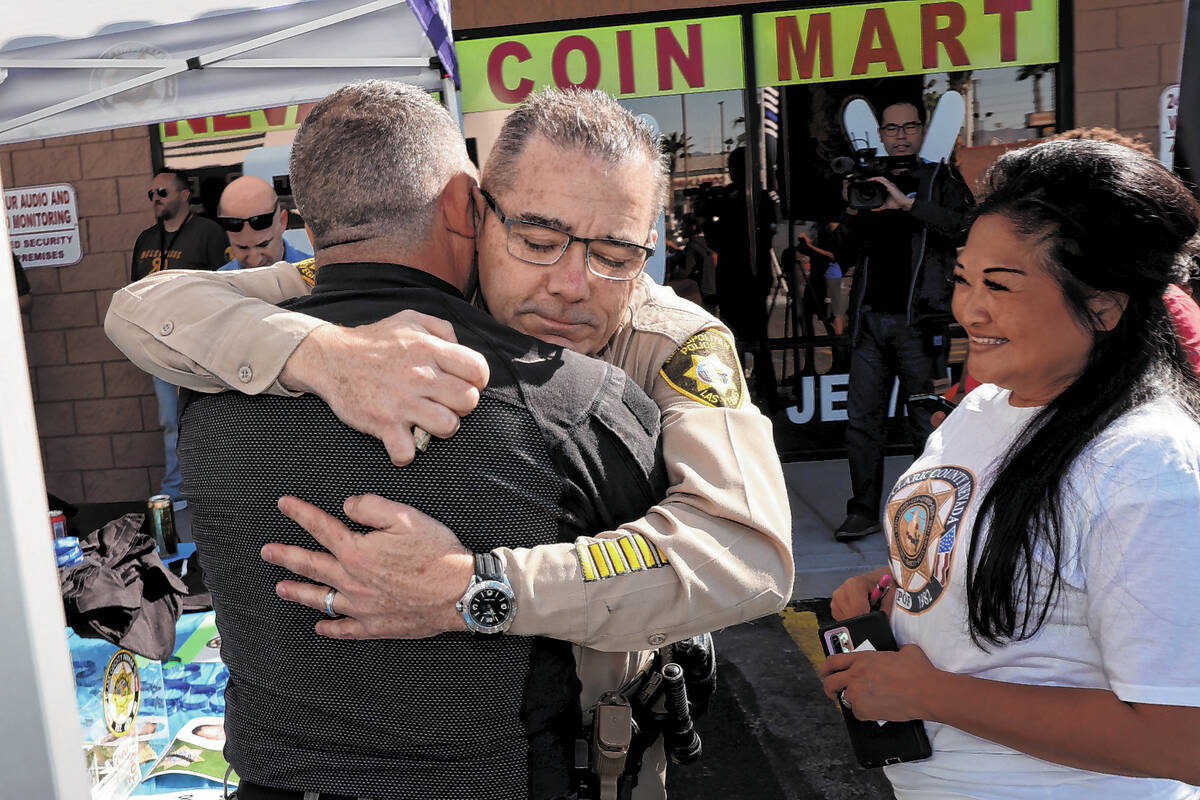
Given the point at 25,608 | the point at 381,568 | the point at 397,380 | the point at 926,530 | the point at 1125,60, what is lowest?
the point at 926,530

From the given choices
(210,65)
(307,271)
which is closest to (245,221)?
(210,65)

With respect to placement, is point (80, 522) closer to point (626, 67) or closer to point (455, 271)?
point (626, 67)

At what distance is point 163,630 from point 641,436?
5.93ft

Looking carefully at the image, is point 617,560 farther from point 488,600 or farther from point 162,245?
point 162,245

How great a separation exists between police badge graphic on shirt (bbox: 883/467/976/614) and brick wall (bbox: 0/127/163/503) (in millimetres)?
6399

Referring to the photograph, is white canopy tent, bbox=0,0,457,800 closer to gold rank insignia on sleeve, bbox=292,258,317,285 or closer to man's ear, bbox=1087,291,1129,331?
gold rank insignia on sleeve, bbox=292,258,317,285

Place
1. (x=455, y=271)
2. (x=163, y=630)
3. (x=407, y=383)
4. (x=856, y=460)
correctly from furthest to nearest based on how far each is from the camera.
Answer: (x=856, y=460) → (x=163, y=630) → (x=455, y=271) → (x=407, y=383)

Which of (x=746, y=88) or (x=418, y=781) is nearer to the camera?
(x=418, y=781)

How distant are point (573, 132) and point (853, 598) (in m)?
1.03

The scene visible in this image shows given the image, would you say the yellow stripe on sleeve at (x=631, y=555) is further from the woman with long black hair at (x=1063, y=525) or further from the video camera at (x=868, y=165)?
the video camera at (x=868, y=165)

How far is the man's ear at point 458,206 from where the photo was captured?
1457 millimetres

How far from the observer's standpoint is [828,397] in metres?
6.93

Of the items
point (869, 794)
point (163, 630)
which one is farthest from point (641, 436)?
point (869, 794)

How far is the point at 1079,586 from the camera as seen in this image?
132 cm
